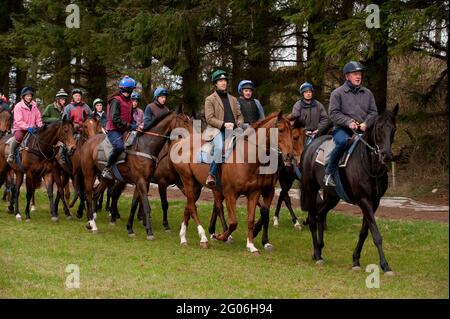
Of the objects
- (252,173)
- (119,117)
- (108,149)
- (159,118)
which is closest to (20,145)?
(108,149)

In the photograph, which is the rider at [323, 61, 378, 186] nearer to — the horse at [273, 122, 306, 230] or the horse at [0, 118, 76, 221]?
the horse at [273, 122, 306, 230]

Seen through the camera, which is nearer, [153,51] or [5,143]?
[5,143]

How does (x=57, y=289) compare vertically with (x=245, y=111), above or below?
below

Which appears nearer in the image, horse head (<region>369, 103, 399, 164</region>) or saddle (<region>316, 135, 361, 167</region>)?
horse head (<region>369, 103, 399, 164</region>)

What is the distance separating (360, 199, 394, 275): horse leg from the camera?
9828 mm

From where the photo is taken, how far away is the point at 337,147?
10.5 metres

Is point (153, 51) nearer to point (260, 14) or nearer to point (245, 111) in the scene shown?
point (260, 14)

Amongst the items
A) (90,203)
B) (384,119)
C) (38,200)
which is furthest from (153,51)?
(384,119)

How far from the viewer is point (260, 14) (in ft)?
71.1

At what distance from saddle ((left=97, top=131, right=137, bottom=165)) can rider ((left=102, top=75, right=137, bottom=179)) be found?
0.09 meters

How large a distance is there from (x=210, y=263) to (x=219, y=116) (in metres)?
2.81

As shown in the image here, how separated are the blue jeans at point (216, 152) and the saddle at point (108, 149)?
240cm

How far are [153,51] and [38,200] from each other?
6.06m

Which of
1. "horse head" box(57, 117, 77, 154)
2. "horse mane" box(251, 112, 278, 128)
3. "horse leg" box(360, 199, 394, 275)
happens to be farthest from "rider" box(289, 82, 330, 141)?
"horse head" box(57, 117, 77, 154)
